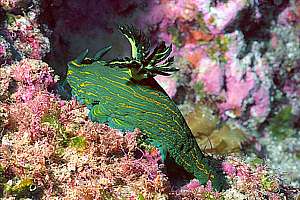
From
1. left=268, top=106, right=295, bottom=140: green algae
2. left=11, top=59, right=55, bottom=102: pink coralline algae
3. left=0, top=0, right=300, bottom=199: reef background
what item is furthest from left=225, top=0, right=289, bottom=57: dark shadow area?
left=11, top=59, right=55, bottom=102: pink coralline algae

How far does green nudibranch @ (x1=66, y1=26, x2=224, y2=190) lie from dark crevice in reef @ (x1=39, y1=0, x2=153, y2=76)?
1689 millimetres

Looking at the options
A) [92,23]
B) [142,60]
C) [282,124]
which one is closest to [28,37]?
[142,60]

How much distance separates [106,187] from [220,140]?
10.8ft

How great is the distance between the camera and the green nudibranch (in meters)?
3.34

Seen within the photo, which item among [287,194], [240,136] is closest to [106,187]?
[287,194]

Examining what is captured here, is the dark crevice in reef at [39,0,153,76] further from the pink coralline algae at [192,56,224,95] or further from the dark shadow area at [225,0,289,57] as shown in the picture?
the dark shadow area at [225,0,289,57]

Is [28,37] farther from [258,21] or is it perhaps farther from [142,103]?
[258,21]

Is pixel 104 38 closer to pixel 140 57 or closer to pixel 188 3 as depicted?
pixel 188 3

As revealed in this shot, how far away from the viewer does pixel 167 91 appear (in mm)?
5898

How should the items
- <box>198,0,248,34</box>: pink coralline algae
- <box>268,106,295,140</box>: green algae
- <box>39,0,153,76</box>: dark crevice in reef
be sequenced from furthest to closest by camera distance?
<box>268,106,295,140</box>: green algae, <box>198,0,248,34</box>: pink coralline algae, <box>39,0,153,76</box>: dark crevice in reef

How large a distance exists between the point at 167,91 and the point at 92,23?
1.46m

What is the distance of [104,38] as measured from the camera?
571cm

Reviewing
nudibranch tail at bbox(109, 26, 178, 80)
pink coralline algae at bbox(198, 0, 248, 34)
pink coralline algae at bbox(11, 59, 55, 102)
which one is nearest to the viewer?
pink coralline algae at bbox(11, 59, 55, 102)

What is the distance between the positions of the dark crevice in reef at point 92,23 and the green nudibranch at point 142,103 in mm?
1689
